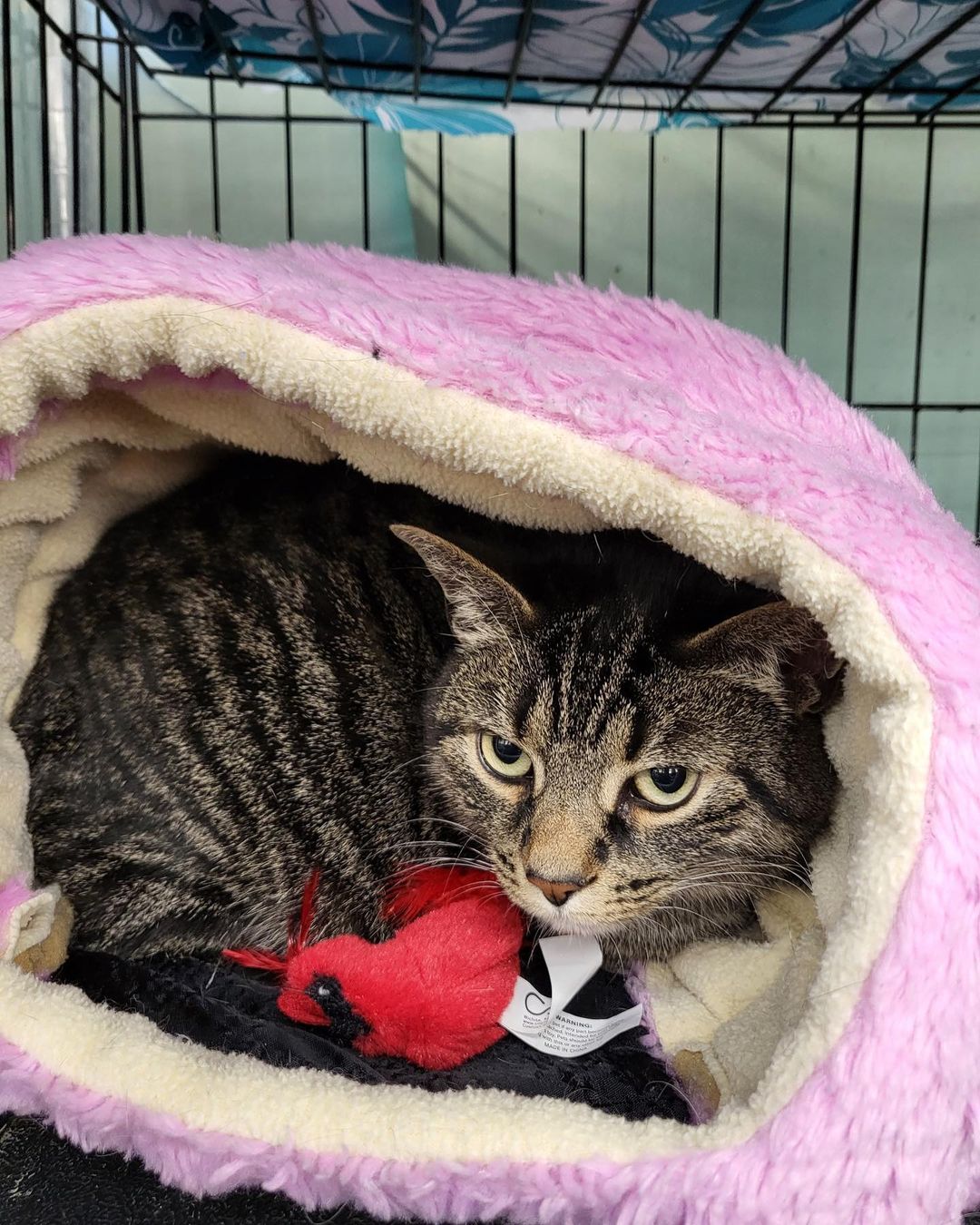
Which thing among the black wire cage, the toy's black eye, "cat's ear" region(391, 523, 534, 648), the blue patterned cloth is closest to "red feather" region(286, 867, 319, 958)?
the toy's black eye

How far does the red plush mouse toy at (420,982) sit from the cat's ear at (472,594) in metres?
0.30

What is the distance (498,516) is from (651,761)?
1.12 feet

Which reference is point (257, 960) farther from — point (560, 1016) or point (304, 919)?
point (560, 1016)

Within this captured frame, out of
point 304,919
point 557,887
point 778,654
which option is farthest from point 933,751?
point 304,919

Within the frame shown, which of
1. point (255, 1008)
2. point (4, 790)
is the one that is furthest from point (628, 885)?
point (4, 790)

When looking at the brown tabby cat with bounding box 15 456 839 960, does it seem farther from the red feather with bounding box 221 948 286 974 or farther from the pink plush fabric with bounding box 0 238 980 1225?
the pink plush fabric with bounding box 0 238 980 1225

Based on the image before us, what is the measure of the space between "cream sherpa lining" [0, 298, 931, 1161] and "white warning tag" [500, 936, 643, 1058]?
88mm

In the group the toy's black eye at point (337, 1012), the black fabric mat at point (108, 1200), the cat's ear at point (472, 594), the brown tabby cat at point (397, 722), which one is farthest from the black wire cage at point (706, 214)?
the black fabric mat at point (108, 1200)

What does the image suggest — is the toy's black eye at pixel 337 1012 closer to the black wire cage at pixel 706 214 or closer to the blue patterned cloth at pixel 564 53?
the blue patterned cloth at pixel 564 53

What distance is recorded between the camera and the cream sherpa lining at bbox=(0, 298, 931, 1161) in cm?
73

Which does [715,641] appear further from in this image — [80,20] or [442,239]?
[80,20]

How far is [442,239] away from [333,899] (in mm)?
1617

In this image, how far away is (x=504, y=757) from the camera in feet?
3.39

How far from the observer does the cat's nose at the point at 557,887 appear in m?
0.90
